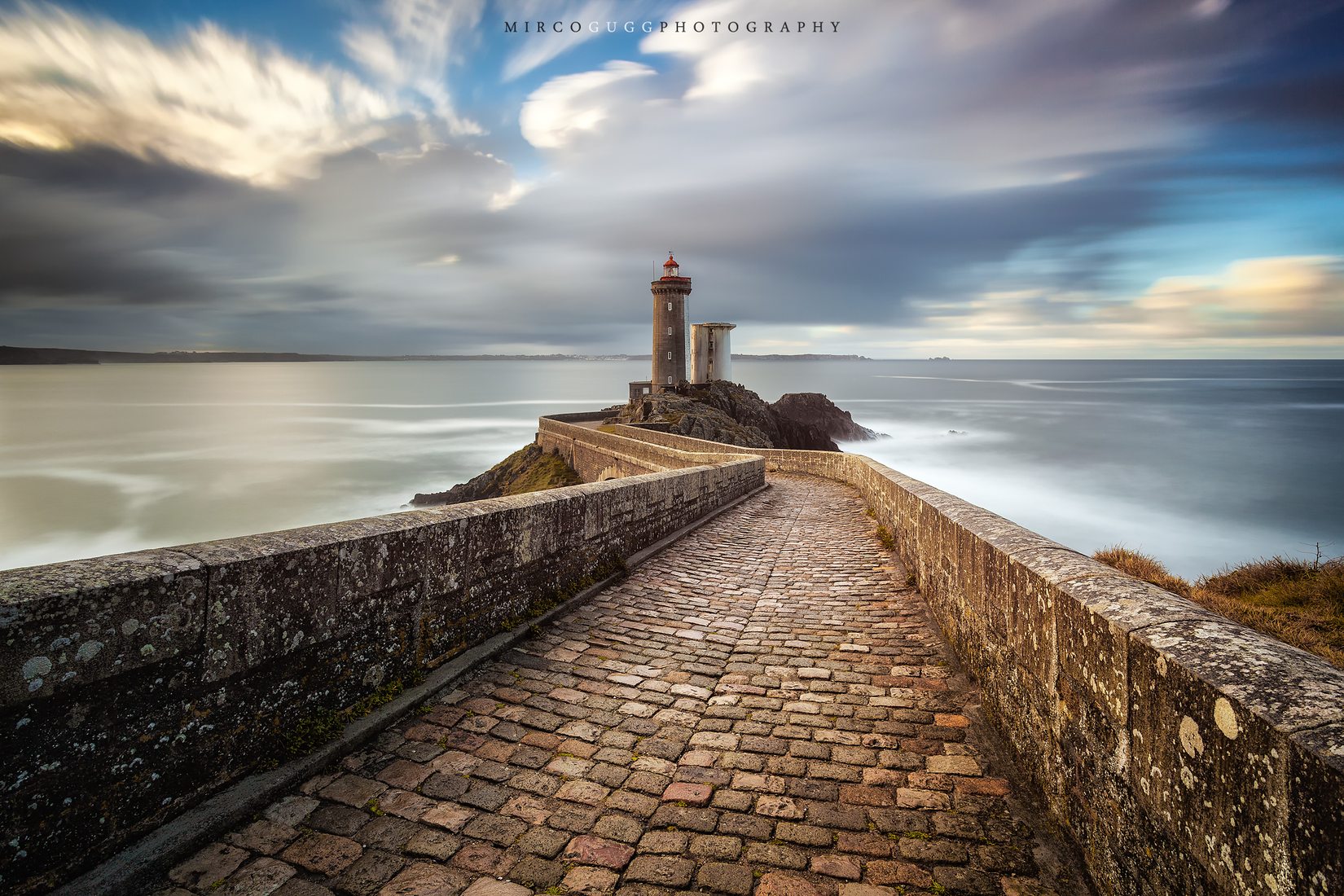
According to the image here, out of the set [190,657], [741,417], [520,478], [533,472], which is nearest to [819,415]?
[741,417]

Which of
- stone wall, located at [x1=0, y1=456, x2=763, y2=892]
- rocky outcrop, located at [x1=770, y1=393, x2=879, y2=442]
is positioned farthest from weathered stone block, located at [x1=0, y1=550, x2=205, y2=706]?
rocky outcrop, located at [x1=770, y1=393, x2=879, y2=442]

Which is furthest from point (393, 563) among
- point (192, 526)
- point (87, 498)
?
point (87, 498)

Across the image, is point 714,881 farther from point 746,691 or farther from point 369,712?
point 369,712

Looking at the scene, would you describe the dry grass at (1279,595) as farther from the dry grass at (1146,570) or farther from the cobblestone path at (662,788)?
the cobblestone path at (662,788)

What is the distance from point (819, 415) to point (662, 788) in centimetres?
5728

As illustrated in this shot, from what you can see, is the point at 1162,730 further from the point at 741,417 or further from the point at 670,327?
the point at 670,327

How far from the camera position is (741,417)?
1722 inches

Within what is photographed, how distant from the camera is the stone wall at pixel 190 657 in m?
1.94

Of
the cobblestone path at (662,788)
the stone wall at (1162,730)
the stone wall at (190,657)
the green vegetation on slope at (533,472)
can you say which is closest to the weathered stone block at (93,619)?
the stone wall at (190,657)

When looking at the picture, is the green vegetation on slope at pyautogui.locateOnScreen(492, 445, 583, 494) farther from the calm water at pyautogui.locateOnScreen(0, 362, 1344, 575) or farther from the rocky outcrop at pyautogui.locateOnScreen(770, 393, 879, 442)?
the rocky outcrop at pyautogui.locateOnScreen(770, 393, 879, 442)

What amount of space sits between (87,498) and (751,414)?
4806 cm

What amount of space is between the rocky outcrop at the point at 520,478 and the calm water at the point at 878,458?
24.3 ft

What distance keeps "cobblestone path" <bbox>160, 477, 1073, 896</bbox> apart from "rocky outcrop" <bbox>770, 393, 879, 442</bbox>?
4883 centimetres

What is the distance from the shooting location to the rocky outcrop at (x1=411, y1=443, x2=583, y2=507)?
30.2 metres
